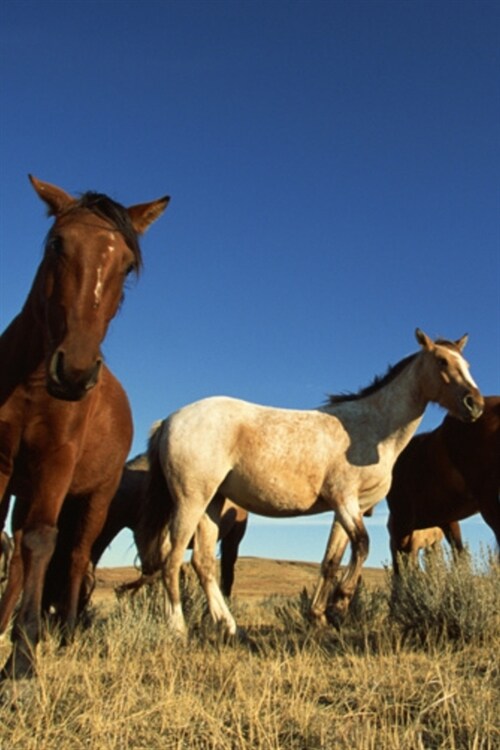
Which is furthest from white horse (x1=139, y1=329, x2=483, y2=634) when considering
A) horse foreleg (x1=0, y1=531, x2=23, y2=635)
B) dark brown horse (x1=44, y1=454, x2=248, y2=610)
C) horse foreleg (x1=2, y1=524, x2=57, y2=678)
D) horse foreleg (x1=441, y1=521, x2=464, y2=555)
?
horse foreleg (x1=441, y1=521, x2=464, y2=555)

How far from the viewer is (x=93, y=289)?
4.18 meters

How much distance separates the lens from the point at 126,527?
426 inches

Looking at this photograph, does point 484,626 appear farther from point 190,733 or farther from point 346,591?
point 190,733

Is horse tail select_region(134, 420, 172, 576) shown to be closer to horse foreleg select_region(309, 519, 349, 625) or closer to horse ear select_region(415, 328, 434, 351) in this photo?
horse foreleg select_region(309, 519, 349, 625)

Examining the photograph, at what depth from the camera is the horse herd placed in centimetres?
427

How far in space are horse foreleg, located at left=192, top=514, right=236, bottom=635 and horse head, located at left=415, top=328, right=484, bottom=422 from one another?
→ 2830mm

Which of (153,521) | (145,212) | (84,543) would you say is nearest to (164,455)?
(153,521)

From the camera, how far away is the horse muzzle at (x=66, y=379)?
12.8 feet

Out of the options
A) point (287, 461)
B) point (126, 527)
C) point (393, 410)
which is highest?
point (393, 410)

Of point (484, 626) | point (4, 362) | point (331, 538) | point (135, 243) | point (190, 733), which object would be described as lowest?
point (190, 733)

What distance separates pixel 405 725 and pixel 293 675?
108 centimetres

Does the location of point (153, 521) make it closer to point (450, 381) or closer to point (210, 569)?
point (210, 569)

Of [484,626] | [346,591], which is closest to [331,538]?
[346,591]

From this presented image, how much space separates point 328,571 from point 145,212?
432 cm
